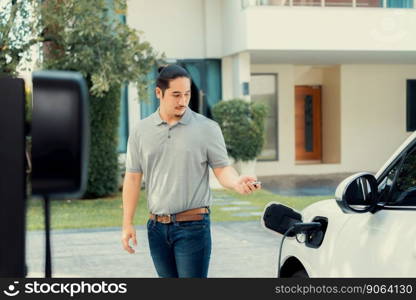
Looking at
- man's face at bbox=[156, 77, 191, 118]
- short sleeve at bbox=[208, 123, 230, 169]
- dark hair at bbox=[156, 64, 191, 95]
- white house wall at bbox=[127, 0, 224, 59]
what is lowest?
short sleeve at bbox=[208, 123, 230, 169]

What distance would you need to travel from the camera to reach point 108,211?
13.1 meters

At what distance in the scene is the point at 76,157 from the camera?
4.65 feet

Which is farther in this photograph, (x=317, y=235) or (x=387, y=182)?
(x=317, y=235)

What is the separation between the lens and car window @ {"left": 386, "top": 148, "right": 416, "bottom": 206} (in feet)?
10.3

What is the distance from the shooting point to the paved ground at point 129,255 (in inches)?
318

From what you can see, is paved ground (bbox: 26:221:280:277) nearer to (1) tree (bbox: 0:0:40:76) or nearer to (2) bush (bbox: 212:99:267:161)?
(1) tree (bbox: 0:0:40:76)

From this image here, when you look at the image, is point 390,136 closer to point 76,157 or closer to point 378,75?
point 378,75

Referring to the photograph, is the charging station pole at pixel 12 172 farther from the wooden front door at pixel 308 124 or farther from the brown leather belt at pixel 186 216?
the wooden front door at pixel 308 124

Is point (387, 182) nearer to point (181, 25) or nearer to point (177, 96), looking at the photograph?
point (177, 96)

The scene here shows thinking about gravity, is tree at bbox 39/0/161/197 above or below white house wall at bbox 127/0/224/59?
below

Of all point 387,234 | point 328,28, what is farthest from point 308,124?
point 387,234

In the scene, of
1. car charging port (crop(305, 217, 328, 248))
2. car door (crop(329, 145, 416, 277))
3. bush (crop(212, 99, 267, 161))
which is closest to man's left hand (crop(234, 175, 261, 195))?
car charging port (crop(305, 217, 328, 248))

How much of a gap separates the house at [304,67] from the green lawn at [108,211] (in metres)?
3.26

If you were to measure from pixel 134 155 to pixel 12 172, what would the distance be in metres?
2.74
